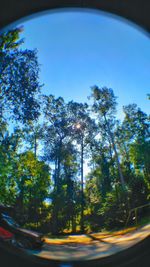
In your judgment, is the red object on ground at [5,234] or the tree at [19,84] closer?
the red object on ground at [5,234]

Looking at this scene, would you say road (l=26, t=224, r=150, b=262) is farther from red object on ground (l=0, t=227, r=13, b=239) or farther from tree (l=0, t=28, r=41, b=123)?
tree (l=0, t=28, r=41, b=123)

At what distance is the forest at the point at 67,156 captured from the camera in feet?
4.03

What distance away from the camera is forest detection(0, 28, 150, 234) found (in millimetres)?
1229

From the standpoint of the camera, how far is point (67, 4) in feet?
5.09

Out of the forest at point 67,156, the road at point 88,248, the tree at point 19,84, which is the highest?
the tree at point 19,84

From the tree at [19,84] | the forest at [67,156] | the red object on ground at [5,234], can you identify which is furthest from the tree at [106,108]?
the red object on ground at [5,234]

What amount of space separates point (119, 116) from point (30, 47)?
26.2 inches

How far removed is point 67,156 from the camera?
1.32 m

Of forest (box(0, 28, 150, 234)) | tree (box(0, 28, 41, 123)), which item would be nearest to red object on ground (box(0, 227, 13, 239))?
forest (box(0, 28, 150, 234))

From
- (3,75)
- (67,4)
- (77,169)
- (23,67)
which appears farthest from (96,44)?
(77,169)

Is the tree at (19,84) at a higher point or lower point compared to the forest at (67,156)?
higher

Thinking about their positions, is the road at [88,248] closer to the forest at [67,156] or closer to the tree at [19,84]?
the forest at [67,156]

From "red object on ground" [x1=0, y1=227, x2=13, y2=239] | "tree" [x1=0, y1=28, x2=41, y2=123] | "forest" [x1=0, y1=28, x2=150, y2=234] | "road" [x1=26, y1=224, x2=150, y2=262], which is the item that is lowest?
"road" [x1=26, y1=224, x2=150, y2=262]

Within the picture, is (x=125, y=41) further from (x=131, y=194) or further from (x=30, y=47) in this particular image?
(x=131, y=194)
